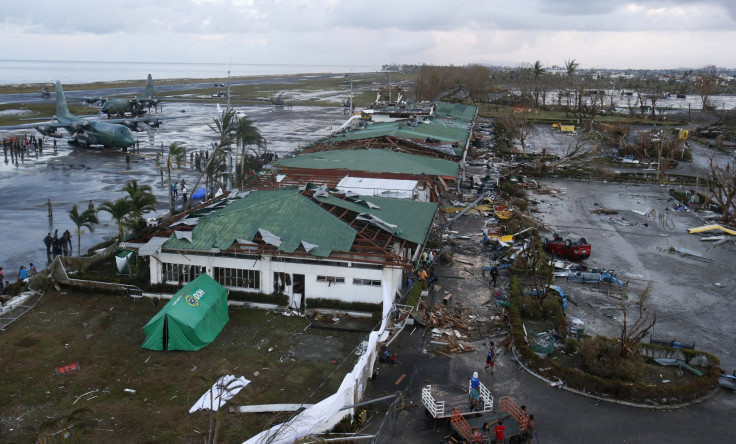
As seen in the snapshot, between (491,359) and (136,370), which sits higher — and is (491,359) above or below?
above

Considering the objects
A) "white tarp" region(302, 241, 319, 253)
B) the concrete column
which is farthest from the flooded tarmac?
"white tarp" region(302, 241, 319, 253)

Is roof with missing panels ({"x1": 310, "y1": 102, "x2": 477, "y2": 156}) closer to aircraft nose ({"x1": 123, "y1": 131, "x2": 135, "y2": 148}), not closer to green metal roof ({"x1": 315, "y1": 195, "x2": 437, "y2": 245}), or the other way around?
green metal roof ({"x1": 315, "y1": 195, "x2": 437, "y2": 245})

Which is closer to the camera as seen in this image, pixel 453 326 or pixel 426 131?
pixel 453 326

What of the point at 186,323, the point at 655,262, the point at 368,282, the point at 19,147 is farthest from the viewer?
the point at 19,147

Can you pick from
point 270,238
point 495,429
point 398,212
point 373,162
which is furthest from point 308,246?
point 373,162

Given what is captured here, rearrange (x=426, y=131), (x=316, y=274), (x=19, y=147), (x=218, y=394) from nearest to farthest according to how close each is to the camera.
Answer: (x=218, y=394) → (x=316, y=274) → (x=426, y=131) → (x=19, y=147)

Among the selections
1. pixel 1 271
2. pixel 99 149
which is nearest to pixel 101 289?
pixel 1 271

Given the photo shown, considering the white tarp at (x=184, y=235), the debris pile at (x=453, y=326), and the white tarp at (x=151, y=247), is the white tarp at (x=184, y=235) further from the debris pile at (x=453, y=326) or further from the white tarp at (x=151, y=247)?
the debris pile at (x=453, y=326)

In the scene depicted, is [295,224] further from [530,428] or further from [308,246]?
[530,428]

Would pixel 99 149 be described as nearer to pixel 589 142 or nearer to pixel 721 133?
pixel 589 142
